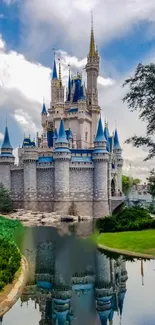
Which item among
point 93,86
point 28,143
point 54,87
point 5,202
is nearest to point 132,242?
point 5,202

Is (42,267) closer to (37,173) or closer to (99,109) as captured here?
(37,173)

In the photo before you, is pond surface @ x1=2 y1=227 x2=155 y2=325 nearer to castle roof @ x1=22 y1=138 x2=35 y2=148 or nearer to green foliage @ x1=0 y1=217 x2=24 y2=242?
green foliage @ x1=0 y1=217 x2=24 y2=242

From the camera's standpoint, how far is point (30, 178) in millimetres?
41188

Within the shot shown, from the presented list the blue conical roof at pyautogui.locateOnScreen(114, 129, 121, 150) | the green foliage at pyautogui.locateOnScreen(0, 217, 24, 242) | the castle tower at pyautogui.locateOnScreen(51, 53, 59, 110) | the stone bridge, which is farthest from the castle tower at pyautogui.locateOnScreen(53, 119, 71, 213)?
the castle tower at pyautogui.locateOnScreen(51, 53, 59, 110)

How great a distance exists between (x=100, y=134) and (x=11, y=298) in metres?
34.3

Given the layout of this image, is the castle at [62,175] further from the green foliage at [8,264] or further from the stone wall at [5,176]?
the green foliage at [8,264]

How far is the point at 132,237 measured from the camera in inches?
724

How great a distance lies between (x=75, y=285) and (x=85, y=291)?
0.64m

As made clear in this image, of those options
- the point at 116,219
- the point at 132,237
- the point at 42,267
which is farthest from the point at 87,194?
the point at 42,267

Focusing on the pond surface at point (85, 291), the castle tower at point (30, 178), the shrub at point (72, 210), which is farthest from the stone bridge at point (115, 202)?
the pond surface at point (85, 291)

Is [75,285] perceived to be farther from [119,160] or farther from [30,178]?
[119,160]

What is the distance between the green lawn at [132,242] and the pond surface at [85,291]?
1288 mm

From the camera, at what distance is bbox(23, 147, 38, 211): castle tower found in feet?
135

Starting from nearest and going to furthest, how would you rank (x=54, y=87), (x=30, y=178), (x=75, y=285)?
1. (x=75, y=285)
2. (x=30, y=178)
3. (x=54, y=87)
